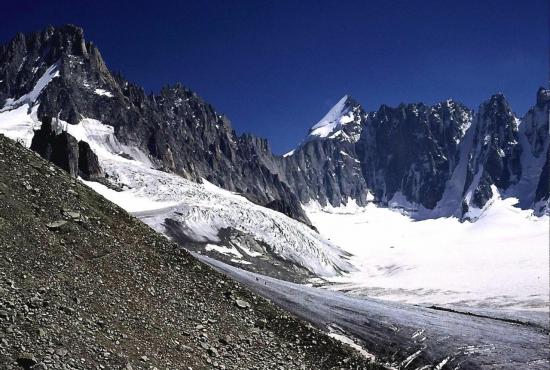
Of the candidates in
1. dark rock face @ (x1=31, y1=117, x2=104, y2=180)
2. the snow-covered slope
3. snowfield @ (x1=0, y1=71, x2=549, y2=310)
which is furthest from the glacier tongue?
dark rock face @ (x1=31, y1=117, x2=104, y2=180)

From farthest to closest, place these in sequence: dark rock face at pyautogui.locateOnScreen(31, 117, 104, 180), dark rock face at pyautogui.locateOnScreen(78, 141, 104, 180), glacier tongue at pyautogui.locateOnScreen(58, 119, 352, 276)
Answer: dark rock face at pyautogui.locateOnScreen(78, 141, 104, 180)
dark rock face at pyautogui.locateOnScreen(31, 117, 104, 180)
glacier tongue at pyautogui.locateOnScreen(58, 119, 352, 276)

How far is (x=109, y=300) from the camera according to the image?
2262 centimetres

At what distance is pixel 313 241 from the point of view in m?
151

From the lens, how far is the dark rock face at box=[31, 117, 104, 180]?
149 metres

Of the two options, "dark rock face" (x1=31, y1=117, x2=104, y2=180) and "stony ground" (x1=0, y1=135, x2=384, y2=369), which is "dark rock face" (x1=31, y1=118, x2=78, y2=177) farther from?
"stony ground" (x1=0, y1=135, x2=384, y2=369)

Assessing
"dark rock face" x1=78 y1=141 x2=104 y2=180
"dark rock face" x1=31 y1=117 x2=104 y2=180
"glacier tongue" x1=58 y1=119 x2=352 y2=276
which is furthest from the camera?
"dark rock face" x1=78 y1=141 x2=104 y2=180

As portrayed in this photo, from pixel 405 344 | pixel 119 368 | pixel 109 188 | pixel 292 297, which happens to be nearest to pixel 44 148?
pixel 109 188

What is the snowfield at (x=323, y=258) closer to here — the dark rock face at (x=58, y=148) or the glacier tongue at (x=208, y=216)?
the glacier tongue at (x=208, y=216)

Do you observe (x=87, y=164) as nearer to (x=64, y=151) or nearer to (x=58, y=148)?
(x=64, y=151)

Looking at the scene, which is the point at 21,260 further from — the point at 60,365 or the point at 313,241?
the point at 313,241

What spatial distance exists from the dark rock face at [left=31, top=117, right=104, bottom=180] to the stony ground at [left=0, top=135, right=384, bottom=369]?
413 feet

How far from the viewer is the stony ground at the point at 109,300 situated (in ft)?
62.5

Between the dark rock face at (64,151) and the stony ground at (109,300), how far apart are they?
125829mm

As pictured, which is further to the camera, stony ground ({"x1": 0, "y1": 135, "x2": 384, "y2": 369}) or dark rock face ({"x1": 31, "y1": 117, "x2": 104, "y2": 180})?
dark rock face ({"x1": 31, "y1": 117, "x2": 104, "y2": 180})
